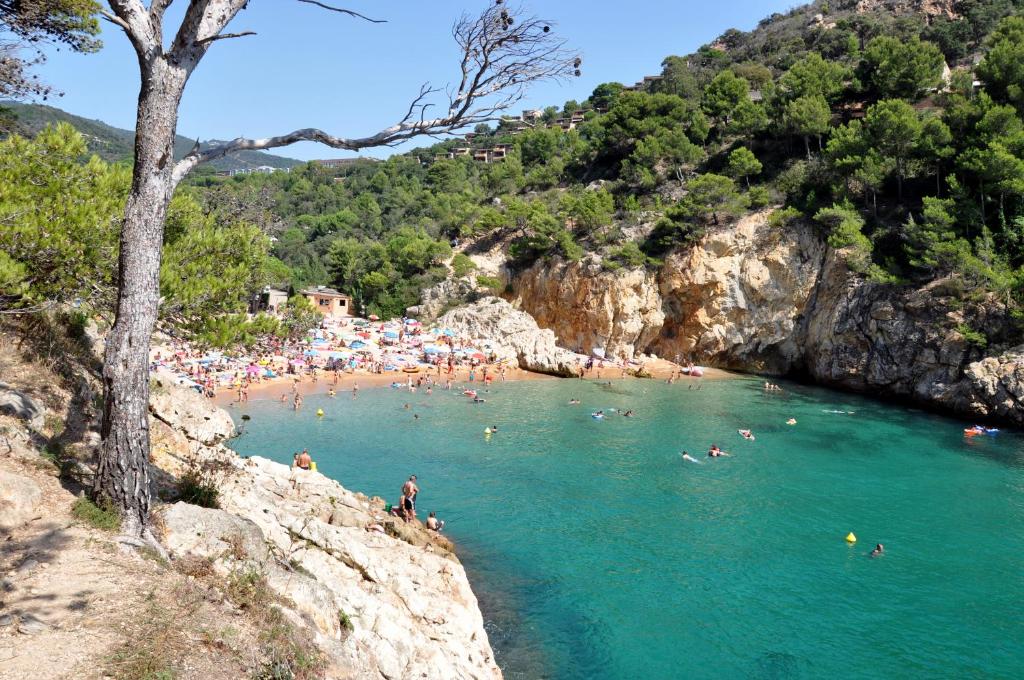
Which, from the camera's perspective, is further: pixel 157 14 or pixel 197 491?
pixel 197 491

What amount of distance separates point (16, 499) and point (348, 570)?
4281 mm

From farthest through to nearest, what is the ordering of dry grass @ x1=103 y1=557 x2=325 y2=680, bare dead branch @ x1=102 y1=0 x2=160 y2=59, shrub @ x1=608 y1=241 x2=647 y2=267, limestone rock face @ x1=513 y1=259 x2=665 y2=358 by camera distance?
limestone rock face @ x1=513 y1=259 x2=665 y2=358, shrub @ x1=608 y1=241 x2=647 y2=267, bare dead branch @ x1=102 y1=0 x2=160 y2=59, dry grass @ x1=103 y1=557 x2=325 y2=680

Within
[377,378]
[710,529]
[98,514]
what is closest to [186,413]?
[98,514]

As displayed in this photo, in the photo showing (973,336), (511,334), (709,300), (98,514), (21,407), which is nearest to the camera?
(98,514)

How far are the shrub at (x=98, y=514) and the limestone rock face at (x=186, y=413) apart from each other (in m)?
5.76

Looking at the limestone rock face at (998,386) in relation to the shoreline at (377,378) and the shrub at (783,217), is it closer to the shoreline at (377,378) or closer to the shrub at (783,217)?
the shoreline at (377,378)

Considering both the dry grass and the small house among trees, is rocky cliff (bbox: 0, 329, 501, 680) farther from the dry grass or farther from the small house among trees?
the small house among trees

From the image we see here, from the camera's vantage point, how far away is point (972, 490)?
62.6 ft

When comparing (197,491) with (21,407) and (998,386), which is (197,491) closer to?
(21,407)

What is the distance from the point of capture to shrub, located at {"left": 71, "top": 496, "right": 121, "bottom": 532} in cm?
580

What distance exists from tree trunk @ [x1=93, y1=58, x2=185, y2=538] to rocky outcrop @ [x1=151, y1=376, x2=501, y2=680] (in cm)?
82

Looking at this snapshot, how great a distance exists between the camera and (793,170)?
4044 centimetres

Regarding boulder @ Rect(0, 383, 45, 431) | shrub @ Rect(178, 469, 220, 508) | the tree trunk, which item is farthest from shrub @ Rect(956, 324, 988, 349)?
boulder @ Rect(0, 383, 45, 431)

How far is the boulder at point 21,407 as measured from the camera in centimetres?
Answer: 748
